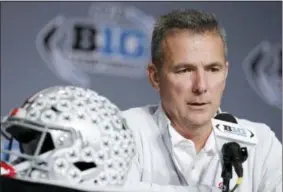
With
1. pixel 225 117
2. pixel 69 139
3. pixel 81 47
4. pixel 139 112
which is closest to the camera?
pixel 69 139

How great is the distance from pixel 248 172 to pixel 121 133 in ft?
2.04

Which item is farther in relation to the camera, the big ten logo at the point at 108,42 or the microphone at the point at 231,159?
the big ten logo at the point at 108,42

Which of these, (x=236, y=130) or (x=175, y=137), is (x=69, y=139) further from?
(x=175, y=137)

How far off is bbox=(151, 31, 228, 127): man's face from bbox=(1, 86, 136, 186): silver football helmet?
17.5 inches

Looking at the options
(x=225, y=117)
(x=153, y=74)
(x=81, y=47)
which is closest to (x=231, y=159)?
(x=225, y=117)

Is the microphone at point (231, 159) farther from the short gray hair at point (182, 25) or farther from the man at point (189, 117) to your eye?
the short gray hair at point (182, 25)

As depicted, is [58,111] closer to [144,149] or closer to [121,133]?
[121,133]

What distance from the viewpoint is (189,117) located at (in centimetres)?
144

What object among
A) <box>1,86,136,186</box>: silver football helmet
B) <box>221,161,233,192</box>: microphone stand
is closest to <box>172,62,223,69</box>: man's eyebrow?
<box>221,161,233,192</box>: microphone stand

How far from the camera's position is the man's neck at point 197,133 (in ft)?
4.90

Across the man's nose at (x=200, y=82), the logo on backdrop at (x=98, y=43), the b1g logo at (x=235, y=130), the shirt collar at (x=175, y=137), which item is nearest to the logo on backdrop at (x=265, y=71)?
the logo on backdrop at (x=98, y=43)

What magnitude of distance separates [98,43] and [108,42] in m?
0.04

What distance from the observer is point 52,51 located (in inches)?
93.8

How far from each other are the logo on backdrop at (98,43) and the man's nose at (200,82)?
102 cm
